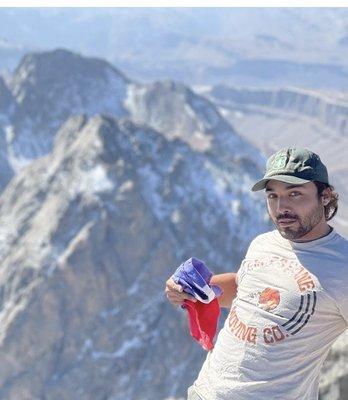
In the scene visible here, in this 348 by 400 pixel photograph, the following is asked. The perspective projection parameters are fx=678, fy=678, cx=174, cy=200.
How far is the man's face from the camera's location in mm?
7191

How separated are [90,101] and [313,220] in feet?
627

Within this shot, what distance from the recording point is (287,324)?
693 cm

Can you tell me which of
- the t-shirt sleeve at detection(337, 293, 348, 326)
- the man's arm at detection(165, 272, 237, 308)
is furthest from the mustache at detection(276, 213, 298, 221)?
the man's arm at detection(165, 272, 237, 308)

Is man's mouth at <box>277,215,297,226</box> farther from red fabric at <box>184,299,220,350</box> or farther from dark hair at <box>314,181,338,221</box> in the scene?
red fabric at <box>184,299,220,350</box>

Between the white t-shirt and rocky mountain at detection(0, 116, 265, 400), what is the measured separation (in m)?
74.3

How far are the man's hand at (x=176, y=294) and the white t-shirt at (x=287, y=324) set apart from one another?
1.03 meters

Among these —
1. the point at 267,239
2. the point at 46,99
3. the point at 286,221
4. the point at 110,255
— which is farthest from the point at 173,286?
the point at 46,99

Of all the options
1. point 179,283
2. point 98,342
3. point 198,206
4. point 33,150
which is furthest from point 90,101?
point 179,283

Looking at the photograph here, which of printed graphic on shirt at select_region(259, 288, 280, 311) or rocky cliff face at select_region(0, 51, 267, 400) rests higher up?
printed graphic on shirt at select_region(259, 288, 280, 311)

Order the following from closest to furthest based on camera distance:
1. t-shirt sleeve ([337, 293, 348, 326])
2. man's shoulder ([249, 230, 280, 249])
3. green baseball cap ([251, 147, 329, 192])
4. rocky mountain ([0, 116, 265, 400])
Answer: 1. t-shirt sleeve ([337, 293, 348, 326])
2. green baseball cap ([251, 147, 329, 192])
3. man's shoulder ([249, 230, 280, 249])
4. rocky mountain ([0, 116, 265, 400])

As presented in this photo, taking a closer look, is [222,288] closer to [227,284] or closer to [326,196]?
[227,284]

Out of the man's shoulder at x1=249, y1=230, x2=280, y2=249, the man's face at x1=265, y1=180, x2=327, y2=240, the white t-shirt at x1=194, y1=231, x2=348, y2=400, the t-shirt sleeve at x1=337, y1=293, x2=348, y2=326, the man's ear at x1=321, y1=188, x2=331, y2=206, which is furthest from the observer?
the man's shoulder at x1=249, y1=230, x2=280, y2=249

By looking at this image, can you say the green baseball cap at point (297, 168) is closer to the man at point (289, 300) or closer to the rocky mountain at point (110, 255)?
the man at point (289, 300)

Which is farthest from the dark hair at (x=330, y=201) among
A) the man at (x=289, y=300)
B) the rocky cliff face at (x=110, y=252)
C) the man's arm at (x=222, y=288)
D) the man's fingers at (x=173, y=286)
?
the rocky cliff face at (x=110, y=252)
